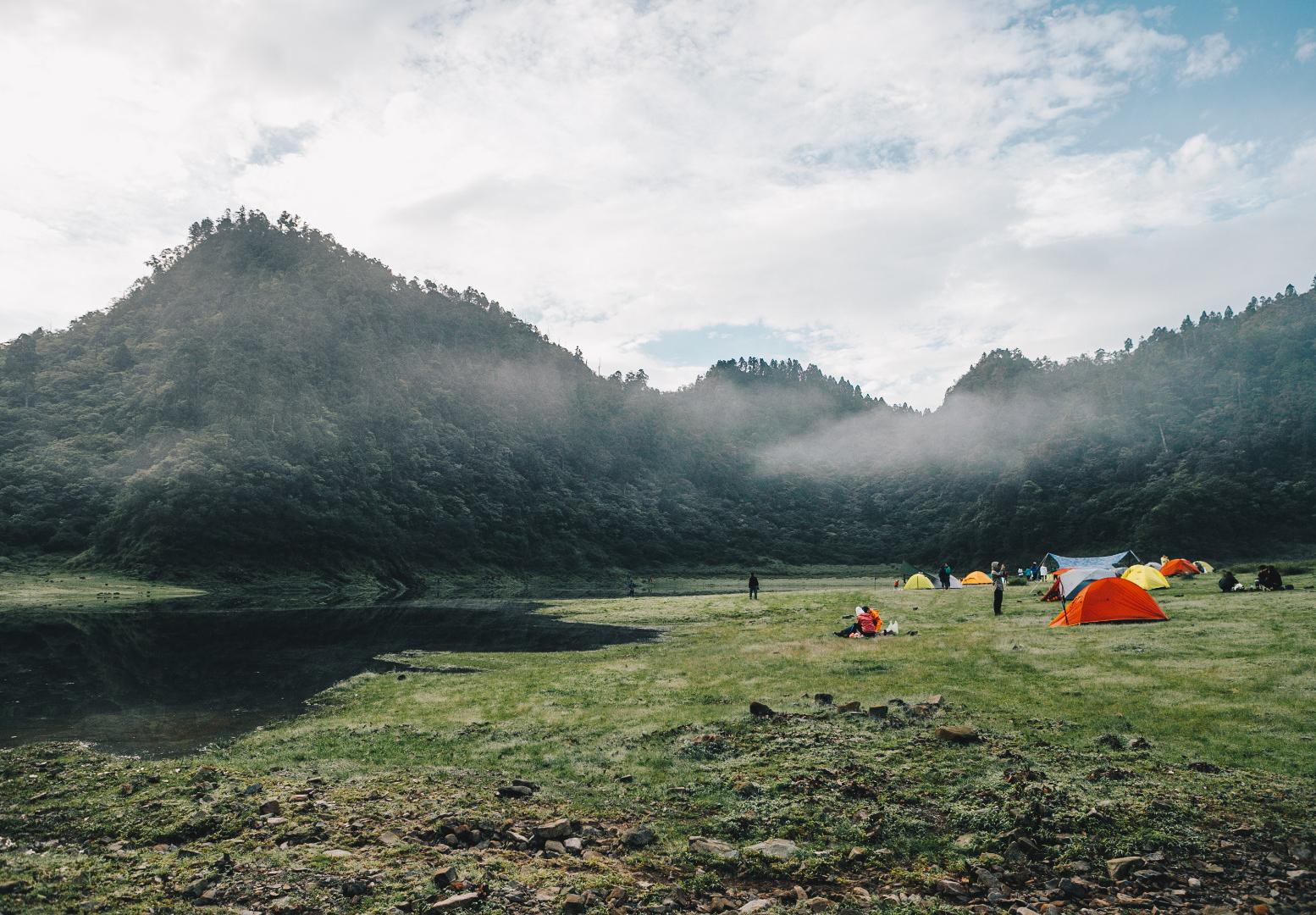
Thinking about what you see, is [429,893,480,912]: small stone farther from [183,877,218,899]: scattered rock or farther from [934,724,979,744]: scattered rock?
[934,724,979,744]: scattered rock

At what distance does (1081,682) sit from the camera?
17.7m

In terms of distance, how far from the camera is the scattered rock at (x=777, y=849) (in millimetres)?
9336

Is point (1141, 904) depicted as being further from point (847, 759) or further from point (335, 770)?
point (335, 770)

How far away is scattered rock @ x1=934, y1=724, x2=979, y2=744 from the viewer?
44.0 feet

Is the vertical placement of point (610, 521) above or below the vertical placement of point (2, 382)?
below

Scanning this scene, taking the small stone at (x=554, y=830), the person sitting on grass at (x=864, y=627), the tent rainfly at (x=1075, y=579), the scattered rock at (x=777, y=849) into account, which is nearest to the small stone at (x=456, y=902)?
the small stone at (x=554, y=830)

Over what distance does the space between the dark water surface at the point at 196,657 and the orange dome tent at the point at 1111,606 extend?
20.1 metres

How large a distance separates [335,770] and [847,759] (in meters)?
9.70

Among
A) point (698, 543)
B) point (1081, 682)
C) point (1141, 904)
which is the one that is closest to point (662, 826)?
point (1141, 904)

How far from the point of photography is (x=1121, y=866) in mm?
8492

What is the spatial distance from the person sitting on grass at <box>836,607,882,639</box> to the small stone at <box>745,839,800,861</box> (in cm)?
1995

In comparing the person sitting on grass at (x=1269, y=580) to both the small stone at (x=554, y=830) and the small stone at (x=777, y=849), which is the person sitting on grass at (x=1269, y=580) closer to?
the small stone at (x=777, y=849)

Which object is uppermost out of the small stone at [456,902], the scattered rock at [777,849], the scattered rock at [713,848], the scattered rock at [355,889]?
the small stone at [456,902]

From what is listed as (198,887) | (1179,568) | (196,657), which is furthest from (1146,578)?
(196,657)
